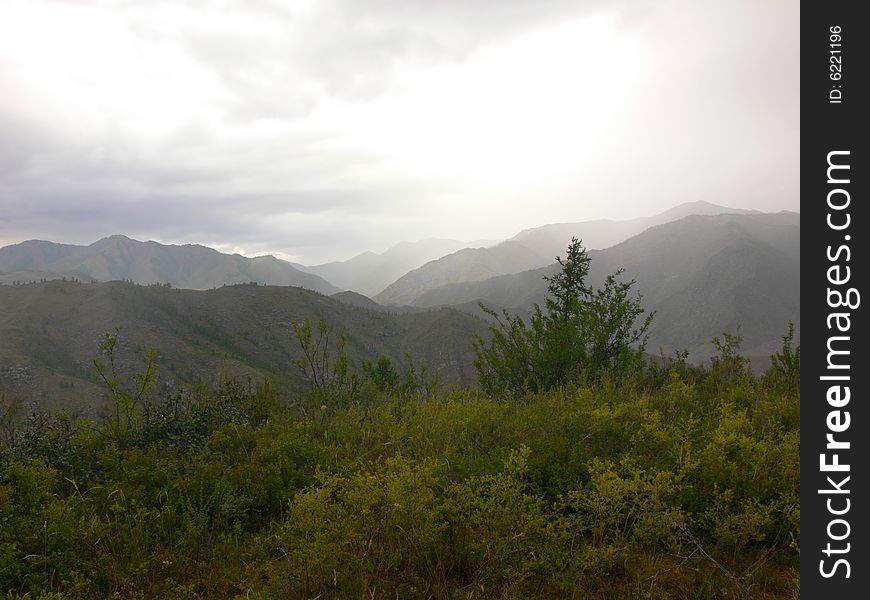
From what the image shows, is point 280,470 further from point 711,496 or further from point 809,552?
point 809,552

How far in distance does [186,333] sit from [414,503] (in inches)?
4205

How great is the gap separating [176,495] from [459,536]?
3189mm

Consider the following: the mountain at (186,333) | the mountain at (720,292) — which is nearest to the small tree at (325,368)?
the mountain at (186,333)

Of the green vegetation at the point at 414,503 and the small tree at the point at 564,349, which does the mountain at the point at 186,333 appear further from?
the green vegetation at the point at 414,503

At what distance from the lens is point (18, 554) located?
10.8ft

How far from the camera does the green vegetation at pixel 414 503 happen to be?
303 cm

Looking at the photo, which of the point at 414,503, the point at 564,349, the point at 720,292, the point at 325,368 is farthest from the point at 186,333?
the point at 720,292

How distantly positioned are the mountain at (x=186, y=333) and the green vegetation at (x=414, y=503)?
67.7 meters

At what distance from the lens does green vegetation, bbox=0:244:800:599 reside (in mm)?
3027

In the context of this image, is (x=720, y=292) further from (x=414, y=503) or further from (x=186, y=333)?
(x=414, y=503)

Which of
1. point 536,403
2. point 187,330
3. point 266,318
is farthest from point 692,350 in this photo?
point 536,403

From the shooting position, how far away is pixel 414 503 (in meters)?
3.28

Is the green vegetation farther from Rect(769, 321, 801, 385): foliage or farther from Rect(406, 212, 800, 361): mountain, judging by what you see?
Rect(406, 212, 800, 361): mountain

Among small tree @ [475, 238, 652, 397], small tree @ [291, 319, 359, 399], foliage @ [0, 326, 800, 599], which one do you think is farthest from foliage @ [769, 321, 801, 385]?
small tree @ [291, 319, 359, 399]
